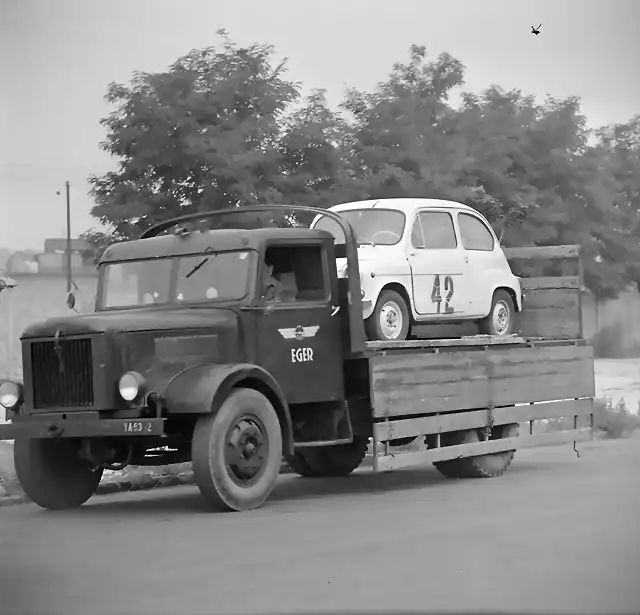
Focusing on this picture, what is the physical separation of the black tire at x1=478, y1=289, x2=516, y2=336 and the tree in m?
10.6

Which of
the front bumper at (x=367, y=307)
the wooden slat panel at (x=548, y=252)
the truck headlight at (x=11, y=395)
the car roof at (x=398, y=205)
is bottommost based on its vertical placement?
the truck headlight at (x=11, y=395)

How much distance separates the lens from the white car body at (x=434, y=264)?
577 inches

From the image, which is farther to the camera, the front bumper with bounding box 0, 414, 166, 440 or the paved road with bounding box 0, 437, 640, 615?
the front bumper with bounding box 0, 414, 166, 440

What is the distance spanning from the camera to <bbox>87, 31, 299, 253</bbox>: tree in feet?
87.2

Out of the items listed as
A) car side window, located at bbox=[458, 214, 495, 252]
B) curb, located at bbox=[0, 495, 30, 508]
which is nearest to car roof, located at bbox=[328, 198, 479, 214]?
car side window, located at bbox=[458, 214, 495, 252]

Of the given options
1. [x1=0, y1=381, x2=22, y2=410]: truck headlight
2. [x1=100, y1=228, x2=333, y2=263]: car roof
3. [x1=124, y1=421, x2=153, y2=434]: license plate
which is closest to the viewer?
[x1=124, y1=421, x2=153, y2=434]: license plate

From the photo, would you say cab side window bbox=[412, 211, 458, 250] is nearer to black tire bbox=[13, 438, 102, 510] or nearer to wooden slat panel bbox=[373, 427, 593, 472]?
wooden slat panel bbox=[373, 427, 593, 472]

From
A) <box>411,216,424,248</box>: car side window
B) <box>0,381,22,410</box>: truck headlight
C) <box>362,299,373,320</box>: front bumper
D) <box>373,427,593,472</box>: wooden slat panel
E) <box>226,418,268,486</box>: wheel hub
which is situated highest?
<box>411,216,424,248</box>: car side window

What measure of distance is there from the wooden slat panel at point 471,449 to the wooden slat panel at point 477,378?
37 centimetres

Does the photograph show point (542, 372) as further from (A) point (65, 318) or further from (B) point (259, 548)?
(B) point (259, 548)

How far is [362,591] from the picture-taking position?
7.46 meters

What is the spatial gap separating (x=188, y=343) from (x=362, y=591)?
15.6ft

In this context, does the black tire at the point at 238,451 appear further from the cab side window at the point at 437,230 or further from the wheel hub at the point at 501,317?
the wheel hub at the point at 501,317

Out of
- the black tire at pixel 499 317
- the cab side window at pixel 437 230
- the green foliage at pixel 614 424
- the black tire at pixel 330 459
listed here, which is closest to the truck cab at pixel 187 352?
the black tire at pixel 330 459
